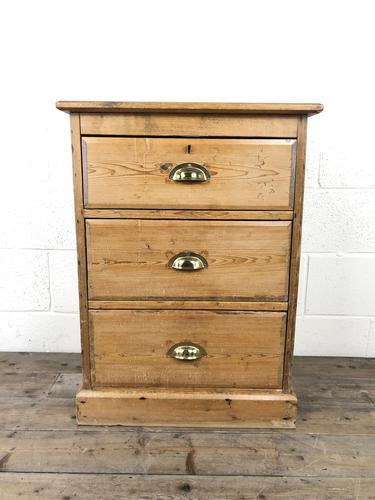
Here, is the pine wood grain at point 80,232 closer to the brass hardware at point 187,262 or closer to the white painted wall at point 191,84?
the brass hardware at point 187,262

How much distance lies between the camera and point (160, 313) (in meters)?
1.27

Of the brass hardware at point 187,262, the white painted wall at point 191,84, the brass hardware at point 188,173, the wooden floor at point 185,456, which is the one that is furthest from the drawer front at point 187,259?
the white painted wall at point 191,84

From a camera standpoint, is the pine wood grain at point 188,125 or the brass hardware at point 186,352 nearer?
the pine wood grain at point 188,125

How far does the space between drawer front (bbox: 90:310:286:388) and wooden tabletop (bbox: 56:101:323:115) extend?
56 centimetres

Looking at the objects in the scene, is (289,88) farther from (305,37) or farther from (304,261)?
(304,261)

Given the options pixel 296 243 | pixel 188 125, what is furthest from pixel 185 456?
pixel 188 125

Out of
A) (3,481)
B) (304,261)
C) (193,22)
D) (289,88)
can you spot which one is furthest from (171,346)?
(193,22)

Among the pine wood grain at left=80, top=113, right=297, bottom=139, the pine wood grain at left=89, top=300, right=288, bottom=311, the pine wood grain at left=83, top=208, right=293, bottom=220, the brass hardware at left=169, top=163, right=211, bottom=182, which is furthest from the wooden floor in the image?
the pine wood grain at left=80, top=113, right=297, bottom=139

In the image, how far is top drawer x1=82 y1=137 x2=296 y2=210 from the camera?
3.85 ft

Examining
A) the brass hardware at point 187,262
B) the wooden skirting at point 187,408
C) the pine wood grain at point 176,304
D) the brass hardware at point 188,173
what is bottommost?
the wooden skirting at point 187,408

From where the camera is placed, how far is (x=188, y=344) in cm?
128

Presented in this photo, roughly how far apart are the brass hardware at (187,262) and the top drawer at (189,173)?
14 cm

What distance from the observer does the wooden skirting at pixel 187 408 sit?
1.30 meters

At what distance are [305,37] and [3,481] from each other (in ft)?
5.60
